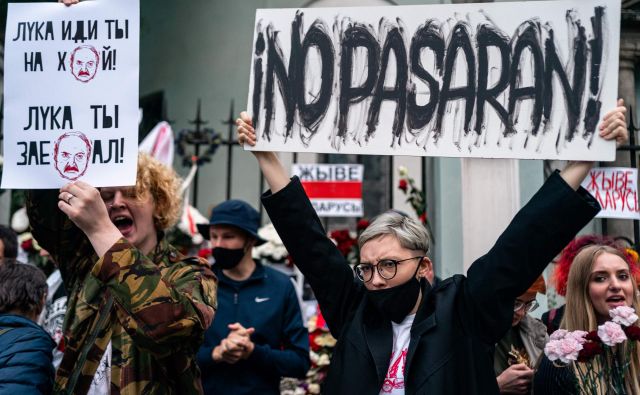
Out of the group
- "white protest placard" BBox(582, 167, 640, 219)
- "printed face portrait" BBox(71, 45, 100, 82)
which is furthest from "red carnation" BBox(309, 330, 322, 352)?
"printed face portrait" BBox(71, 45, 100, 82)

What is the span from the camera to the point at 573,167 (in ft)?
7.68

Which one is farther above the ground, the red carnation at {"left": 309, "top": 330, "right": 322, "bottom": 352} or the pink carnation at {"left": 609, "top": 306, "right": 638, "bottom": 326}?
the pink carnation at {"left": 609, "top": 306, "right": 638, "bottom": 326}

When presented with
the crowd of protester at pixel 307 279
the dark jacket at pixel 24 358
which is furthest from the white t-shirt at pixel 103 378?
the dark jacket at pixel 24 358

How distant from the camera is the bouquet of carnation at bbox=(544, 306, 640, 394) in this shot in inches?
97.3

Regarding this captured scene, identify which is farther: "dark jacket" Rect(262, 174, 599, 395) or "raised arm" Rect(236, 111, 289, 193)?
"raised arm" Rect(236, 111, 289, 193)

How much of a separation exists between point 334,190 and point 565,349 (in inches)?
163

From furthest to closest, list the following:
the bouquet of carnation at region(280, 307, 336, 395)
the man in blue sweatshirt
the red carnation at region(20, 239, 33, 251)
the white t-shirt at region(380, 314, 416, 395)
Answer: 1. the red carnation at region(20, 239, 33, 251)
2. the bouquet of carnation at region(280, 307, 336, 395)
3. the man in blue sweatshirt
4. the white t-shirt at region(380, 314, 416, 395)

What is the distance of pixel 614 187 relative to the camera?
16.6 feet

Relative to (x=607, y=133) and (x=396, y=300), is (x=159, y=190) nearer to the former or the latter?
(x=396, y=300)

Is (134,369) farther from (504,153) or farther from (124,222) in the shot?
(504,153)

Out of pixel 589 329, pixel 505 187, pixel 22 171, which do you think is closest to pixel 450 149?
pixel 589 329

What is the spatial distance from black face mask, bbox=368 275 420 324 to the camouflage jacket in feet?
1.72

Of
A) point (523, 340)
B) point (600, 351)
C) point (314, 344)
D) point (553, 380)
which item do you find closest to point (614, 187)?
point (523, 340)

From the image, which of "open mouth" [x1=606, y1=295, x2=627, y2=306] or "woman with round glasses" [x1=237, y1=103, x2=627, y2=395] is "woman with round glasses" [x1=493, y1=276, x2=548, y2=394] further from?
"woman with round glasses" [x1=237, y1=103, x2=627, y2=395]
